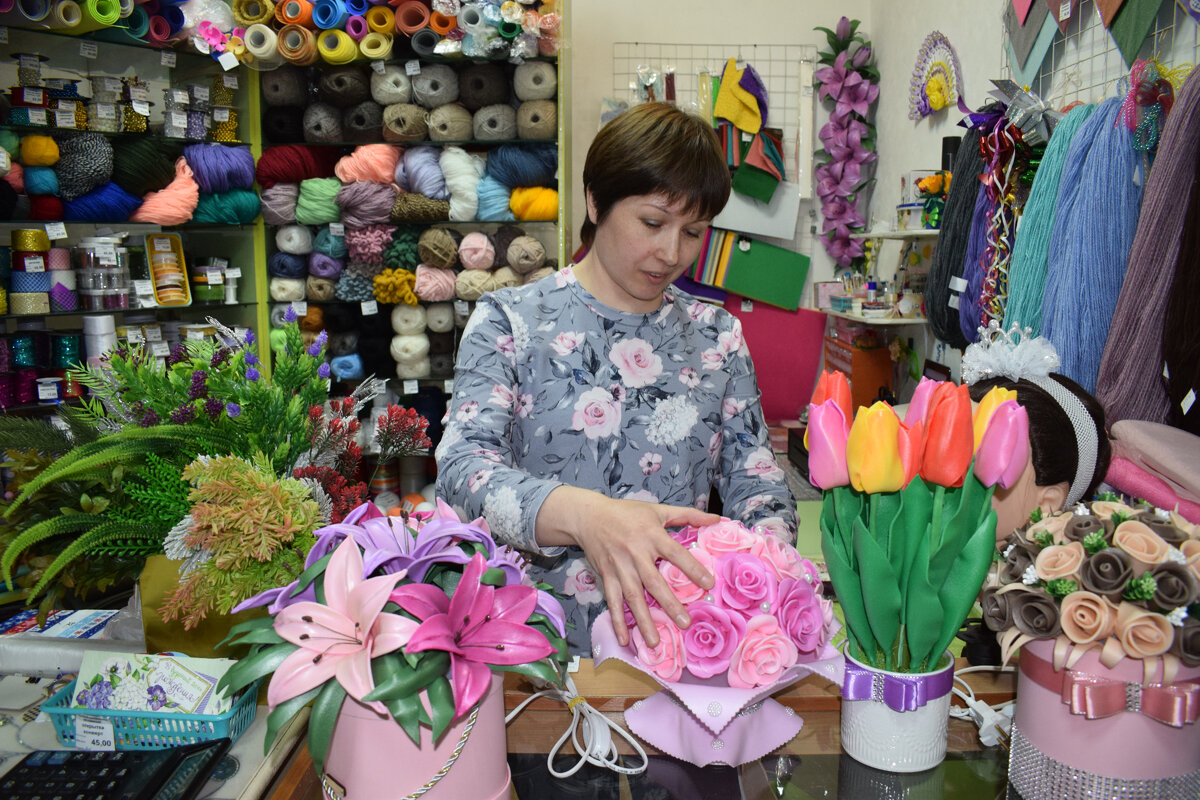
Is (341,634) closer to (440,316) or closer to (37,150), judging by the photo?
(37,150)

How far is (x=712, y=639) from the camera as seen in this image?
778 millimetres

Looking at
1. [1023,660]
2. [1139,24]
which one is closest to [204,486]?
[1023,660]

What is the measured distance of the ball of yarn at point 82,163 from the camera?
3.18 m

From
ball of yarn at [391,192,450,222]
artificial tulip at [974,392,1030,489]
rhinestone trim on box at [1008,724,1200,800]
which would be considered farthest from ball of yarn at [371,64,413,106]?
rhinestone trim on box at [1008,724,1200,800]

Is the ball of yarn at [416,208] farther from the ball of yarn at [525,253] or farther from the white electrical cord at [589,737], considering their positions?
the white electrical cord at [589,737]

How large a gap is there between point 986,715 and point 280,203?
374 centimetres

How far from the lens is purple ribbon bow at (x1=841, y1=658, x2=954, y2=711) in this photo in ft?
2.67

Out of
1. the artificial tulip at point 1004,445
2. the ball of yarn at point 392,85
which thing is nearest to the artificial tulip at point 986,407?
the artificial tulip at point 1004,445

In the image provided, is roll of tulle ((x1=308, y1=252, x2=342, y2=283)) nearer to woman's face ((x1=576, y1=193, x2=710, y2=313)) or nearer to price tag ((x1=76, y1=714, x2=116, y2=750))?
woman's face ((x1=576, y1=193, x2=710, y2=313))

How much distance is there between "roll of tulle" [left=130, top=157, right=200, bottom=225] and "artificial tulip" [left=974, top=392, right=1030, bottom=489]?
3551mm

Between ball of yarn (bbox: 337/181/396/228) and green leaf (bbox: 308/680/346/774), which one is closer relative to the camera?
green leaf (bbox: 308/680/346/774)

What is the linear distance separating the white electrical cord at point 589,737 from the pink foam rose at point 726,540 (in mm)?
238

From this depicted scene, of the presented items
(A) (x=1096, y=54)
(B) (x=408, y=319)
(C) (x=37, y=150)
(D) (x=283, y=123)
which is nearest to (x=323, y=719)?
(A) (x=1096, y=54)

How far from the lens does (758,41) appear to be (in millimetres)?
4145
